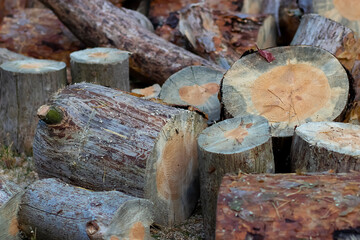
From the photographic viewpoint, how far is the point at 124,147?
360cm

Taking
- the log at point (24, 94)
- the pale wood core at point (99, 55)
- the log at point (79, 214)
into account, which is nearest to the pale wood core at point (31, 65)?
the log at point (24, 94)

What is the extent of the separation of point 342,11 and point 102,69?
2551mm

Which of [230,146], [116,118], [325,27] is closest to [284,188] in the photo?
[230,146]

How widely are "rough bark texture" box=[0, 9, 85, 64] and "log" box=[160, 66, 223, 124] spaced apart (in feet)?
7.95

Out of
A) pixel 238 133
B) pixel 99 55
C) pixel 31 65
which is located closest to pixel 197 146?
pixel 238 133

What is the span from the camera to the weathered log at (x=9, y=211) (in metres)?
3.39

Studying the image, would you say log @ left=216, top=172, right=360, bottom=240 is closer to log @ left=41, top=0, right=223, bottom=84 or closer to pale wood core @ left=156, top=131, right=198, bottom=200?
pale wood core @ left=156, top=131, right=198, bottom=200

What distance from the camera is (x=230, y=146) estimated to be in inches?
131

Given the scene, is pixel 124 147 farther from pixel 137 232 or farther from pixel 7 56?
pixel 7 56

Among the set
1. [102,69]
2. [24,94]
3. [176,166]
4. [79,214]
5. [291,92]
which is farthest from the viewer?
[102,69]

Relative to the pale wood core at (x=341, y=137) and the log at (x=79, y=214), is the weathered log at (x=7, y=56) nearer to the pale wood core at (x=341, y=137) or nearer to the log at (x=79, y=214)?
the log at (x=79, y=214)

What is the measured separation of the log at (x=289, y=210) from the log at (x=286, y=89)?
104 cm

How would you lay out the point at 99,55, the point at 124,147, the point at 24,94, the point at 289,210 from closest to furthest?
the point at 289,210, the point at 124,147, the point at 24,94, the point at 99,55

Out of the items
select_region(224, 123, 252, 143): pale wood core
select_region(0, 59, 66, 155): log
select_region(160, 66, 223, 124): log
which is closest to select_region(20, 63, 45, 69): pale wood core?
select_region(0, 59, 66, 155): log
